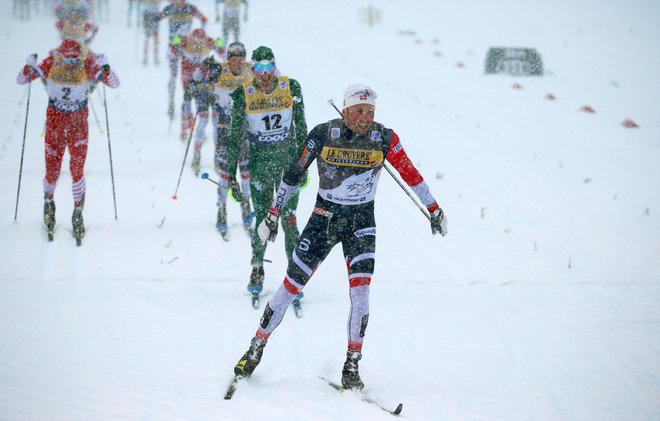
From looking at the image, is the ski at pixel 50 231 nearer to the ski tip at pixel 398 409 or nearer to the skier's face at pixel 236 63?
the skier's face at pixel 236 63

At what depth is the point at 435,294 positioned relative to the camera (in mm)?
7270

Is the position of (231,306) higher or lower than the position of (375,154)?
lower

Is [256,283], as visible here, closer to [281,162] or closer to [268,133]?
[281,162]

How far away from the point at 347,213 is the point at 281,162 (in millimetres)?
1898

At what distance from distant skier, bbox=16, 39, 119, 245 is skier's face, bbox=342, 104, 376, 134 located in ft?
15.2

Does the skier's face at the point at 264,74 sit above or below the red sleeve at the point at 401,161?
above

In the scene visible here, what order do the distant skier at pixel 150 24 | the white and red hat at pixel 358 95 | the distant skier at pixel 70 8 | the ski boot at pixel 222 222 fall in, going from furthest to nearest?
the distant skier at pixel 70 8, the distant skier at pixel 150 24, the ski boot at pixel 222 222, the white and red hat at pixel 358 95

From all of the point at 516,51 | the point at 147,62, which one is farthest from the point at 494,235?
the point at 147,62

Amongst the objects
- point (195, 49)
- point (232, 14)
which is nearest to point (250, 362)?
point (195, 49)

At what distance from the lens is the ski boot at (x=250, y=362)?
4.86 meters

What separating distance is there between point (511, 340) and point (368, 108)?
123 inches

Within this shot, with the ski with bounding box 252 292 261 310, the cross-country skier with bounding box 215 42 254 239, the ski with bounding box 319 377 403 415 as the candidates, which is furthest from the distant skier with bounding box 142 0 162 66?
the ski with bounding box 319 377 403 415

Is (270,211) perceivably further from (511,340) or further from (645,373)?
(645,373)

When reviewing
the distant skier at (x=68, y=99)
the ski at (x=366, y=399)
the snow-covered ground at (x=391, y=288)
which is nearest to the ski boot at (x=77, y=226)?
the distant skier at (x=68, y=99)
